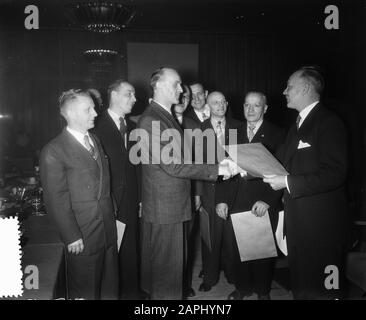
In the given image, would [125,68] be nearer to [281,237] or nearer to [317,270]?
[281,237]

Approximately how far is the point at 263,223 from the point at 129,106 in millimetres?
1335

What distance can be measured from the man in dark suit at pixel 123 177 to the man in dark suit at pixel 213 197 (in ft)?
1.93

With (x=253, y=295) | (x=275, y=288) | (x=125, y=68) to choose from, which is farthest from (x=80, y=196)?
(x=125, y=68)

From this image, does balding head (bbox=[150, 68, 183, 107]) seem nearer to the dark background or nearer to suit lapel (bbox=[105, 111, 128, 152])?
suit lapel (bbox=[105, 111, 128, 152])

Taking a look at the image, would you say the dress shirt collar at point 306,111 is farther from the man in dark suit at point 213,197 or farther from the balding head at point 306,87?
the man in dark suit at point 213,197

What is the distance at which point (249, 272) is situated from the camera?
9.27ft

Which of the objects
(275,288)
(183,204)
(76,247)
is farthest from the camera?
(275,288)

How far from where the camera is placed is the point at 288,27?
8492 mm

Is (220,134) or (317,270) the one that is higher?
(220,134)

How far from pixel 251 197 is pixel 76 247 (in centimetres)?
135

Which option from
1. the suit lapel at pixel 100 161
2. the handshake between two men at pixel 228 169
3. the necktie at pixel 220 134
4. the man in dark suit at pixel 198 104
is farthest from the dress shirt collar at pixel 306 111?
the man in dark suit at pixel 198 104

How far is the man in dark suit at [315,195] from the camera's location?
6.49 ft
